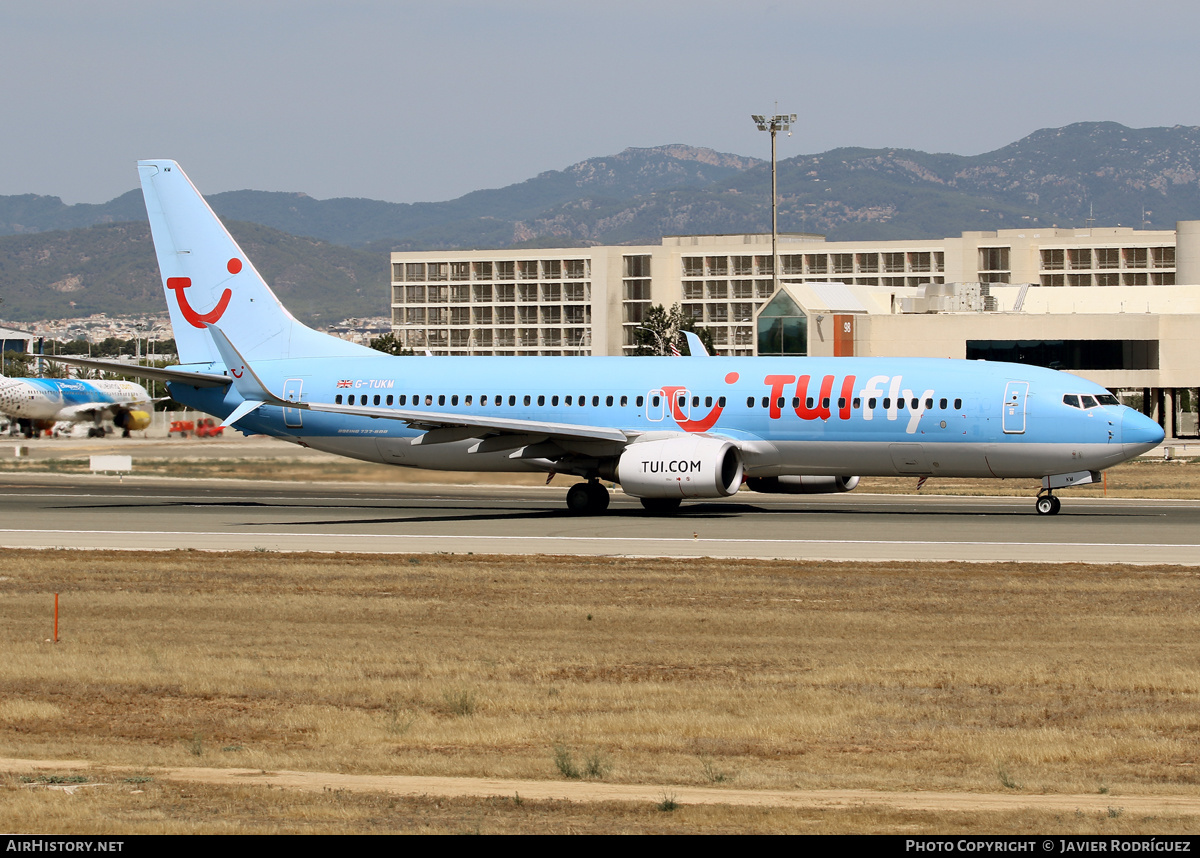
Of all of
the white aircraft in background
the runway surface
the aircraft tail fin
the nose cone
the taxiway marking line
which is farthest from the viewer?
the white aircraft in background

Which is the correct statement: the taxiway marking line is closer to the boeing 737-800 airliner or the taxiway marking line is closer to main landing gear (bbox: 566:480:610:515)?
the boeing 737-800 airliner

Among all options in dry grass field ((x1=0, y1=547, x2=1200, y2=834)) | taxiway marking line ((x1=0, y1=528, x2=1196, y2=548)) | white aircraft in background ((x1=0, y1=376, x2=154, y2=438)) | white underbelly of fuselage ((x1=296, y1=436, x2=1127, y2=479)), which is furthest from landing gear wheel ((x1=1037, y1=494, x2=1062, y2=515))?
white aircraft in background ((x1=0, y1=376, x2=154, y2=438))

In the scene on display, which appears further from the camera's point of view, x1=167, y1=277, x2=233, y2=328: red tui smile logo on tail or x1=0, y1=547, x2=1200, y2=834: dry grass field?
x1=167, y1=277, x2=233, y2=328: red tui smile logo on tail

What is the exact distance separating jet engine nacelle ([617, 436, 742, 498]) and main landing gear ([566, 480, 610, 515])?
2445mm

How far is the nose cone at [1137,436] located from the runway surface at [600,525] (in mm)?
2010

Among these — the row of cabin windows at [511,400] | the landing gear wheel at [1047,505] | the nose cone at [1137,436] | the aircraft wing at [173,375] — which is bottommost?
the landing gear wheel at [1047,505]

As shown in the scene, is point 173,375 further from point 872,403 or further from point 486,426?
point 872,403

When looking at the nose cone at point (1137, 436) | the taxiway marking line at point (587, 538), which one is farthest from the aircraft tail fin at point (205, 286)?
the nose cone at point (1137, 436)

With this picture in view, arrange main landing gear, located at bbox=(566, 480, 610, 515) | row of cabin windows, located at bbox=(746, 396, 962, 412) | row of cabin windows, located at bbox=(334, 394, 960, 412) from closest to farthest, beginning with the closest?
1. row of cabin windows, located at bbox=(746, 396, 962, 412)
2. row of cabin windows, located at bbox=(334, 394, 960, 412)
3. main landing gear, located at bbox=(566, 480, 610, 515)

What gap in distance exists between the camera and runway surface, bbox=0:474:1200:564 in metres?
32.6

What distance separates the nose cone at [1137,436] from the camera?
126 ft

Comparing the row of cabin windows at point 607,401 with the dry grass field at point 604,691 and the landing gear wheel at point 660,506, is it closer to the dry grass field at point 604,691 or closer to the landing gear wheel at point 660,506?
the landing gear wheel at point 660,506

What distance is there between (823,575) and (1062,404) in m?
14.3
